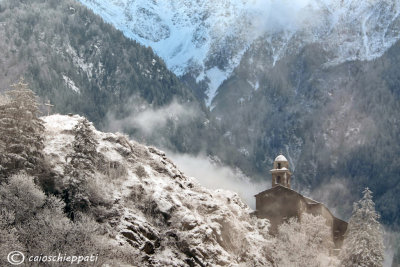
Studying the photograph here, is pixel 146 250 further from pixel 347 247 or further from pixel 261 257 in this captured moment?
pixel 347 247

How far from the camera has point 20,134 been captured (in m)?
54.4

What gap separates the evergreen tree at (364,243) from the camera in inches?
2763

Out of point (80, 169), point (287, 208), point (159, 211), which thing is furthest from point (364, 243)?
point (80, 169)

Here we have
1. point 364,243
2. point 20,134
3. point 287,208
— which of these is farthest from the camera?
point 287,208

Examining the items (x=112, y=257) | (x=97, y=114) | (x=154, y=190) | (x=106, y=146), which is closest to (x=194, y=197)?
(x=154, y=190)

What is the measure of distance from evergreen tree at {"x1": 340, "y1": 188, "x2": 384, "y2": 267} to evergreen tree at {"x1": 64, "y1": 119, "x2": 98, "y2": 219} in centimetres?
3134

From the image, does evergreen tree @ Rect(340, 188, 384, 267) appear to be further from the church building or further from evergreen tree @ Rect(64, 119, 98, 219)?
evergreen tree @ Rect(64, 119, 98, 219)

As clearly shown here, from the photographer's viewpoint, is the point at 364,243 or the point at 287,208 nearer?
the point at 364,243

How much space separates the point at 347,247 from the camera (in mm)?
72750

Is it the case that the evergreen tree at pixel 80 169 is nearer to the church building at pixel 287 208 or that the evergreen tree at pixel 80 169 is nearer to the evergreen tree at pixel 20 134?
the evergreen tree at pixel 20 134

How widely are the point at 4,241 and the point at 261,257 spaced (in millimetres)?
29396

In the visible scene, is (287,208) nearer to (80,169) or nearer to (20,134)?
(80,169)

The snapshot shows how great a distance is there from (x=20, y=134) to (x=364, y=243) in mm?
→ 39401

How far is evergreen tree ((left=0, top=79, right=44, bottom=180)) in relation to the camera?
5259 cm
